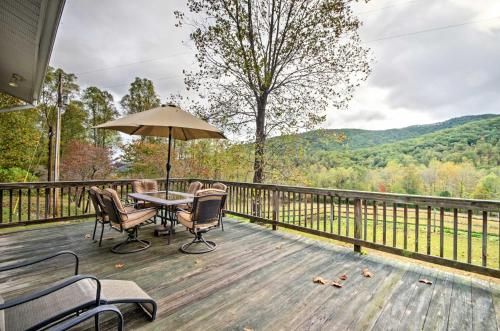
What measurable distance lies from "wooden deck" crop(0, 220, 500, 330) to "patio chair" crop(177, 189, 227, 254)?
0.26m

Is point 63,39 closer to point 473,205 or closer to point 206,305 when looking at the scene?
point 206,305

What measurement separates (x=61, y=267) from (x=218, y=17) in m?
7.54

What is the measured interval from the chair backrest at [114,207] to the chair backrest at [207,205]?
1091 millimetres

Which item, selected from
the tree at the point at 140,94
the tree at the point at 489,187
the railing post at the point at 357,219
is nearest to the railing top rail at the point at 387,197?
the railing post at the point at 357,219

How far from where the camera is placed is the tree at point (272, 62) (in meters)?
7.43

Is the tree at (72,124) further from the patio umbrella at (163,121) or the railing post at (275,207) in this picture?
the railing post at (275,207)

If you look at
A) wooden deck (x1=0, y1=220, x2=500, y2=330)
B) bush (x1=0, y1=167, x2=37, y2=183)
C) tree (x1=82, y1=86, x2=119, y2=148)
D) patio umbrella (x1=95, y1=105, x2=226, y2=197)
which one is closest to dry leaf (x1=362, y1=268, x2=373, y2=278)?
wooden deck (x1=0, y1=220, x2=500, y2=330)

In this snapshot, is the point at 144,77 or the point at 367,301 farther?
the point at 144,77

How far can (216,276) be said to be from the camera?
2.97 meters

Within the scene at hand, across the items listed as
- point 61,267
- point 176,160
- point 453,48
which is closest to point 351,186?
point 453,48

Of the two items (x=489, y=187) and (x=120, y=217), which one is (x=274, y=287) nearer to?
(x=120, y=217)

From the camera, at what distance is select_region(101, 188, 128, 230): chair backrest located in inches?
140

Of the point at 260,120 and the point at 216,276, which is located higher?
the point at 260,120

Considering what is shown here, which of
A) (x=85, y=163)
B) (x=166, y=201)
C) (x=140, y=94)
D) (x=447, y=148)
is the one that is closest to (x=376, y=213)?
(x=166, y=201)
